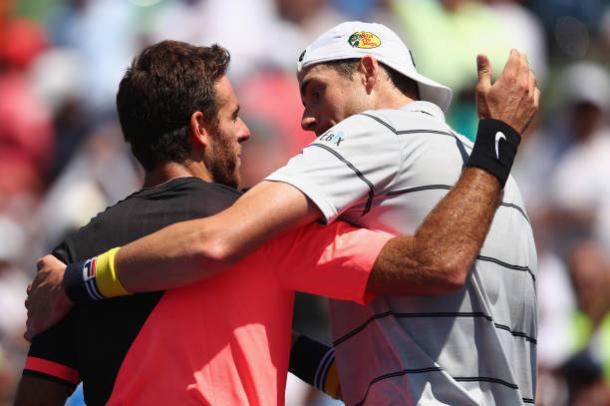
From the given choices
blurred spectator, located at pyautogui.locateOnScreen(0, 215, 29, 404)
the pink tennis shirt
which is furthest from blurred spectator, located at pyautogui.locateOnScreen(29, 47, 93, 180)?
the pink tennis shirt

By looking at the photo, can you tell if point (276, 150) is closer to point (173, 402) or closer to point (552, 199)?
point (552, 199)

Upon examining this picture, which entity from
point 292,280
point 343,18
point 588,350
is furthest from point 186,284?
point 343,18

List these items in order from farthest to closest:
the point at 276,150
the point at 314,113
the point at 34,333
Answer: the point at 276,150 → the point at 314,113 → the point at 34,333

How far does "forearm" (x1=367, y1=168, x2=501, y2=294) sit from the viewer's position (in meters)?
3.28

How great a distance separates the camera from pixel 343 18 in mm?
9516

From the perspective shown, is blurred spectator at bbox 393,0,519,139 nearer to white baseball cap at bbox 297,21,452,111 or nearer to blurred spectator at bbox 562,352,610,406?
blurred spectator at bbox 562,352,610,406

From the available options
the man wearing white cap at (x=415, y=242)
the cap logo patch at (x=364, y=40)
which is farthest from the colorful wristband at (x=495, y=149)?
the cap logo patch at (x=364, y=40)

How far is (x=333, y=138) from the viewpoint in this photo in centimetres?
346

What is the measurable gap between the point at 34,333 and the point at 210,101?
0.88m

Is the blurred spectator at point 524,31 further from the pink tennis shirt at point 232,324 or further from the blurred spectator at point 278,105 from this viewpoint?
the pink tennis shirt at point 232,324

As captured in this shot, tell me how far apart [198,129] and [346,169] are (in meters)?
0.57

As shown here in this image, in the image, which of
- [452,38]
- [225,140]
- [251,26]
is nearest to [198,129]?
[225,140]

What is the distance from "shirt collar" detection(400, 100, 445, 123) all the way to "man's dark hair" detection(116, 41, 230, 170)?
597 millimetres

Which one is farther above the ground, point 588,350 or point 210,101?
point 210,101
